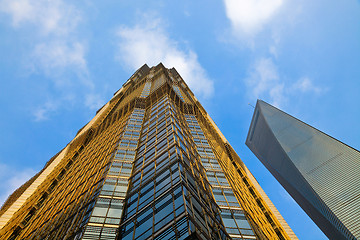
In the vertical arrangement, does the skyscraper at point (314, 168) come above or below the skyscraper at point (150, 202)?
above

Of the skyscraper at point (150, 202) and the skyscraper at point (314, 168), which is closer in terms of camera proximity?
the skyscraper at point (150, 202)

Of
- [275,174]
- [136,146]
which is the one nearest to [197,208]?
[136,146]

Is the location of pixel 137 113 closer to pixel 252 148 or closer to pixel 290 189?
pixel 290 189

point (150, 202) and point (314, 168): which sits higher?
point (314, 168)

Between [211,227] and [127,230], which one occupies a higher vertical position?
[127,230]

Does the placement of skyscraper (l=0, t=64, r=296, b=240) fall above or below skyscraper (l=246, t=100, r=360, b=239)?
below

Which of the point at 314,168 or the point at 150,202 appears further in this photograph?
the point at 314,168

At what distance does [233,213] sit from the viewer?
29422mm

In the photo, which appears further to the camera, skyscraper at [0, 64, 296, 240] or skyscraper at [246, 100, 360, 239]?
skyscraper at [246, 100, 360, 239]

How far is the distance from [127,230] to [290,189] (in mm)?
118014

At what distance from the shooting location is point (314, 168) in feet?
377

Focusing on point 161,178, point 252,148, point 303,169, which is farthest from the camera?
point 252,148

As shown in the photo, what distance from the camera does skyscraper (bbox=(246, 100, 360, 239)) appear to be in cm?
9544

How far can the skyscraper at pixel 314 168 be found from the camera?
95.4 m
